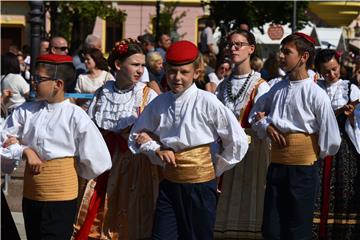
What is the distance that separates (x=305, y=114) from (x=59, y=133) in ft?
5.93

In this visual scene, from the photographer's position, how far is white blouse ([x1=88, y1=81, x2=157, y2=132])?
21.2ft

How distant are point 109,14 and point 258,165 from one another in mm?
15447

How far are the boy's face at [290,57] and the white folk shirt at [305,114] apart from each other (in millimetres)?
120

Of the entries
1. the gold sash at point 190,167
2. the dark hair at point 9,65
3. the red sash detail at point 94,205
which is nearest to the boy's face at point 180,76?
the gold sash at point 190,167

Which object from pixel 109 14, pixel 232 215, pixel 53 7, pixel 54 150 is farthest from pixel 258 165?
pixel 109 14

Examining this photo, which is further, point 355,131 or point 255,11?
point 255,11

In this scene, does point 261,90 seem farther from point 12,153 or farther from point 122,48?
point 12,153

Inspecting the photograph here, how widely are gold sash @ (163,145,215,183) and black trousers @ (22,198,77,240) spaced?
0.70 m

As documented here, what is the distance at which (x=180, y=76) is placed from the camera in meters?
5.65

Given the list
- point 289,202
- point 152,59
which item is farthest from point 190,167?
point 152,59

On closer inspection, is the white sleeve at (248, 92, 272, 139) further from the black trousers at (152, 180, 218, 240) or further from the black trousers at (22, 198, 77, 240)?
the black trousers at (22, 198, 77, 240)

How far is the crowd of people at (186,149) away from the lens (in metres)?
5.48

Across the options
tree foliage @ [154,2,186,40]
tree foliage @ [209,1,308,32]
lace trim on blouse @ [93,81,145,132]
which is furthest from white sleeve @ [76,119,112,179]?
tree foliage @ [154,2,186,40]

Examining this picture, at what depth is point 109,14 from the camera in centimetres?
2239
